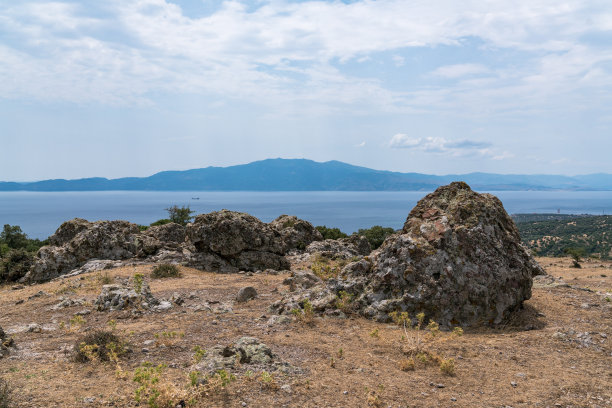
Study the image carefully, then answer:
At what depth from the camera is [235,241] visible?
19156 millimetres

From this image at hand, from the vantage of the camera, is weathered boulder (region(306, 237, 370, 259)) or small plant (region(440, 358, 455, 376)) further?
weathered boulder (region(306, 237, 370, 259))

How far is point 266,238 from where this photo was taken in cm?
1991

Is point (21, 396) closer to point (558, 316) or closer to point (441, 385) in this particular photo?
point (441, 385)

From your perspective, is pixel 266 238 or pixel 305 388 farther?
pixel 266 238

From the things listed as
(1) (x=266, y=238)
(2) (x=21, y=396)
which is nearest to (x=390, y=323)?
(2) (x=21, y=396)

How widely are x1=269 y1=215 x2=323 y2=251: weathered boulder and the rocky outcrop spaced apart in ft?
17.5

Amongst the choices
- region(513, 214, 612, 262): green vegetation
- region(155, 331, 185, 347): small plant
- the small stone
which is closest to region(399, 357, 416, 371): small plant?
region(155, 331, 185, 347): small plant

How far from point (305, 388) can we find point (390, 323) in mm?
3989

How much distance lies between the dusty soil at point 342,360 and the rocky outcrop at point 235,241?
7636 millimetres

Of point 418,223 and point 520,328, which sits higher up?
point 418,223

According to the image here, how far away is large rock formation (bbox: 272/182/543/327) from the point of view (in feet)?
31.0

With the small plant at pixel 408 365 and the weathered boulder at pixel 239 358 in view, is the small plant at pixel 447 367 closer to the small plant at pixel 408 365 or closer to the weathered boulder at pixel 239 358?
the small plant at pixel 408 365

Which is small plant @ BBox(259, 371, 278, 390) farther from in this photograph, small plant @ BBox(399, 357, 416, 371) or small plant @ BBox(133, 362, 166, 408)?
small plant @ BBox(399, 357, 416, 371)

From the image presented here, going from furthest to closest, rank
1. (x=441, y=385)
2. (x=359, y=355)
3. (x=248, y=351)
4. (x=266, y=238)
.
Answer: (x=266, y=238) → (x=359, y=355) → (x=248, y=351) → (x=441, y=385)
